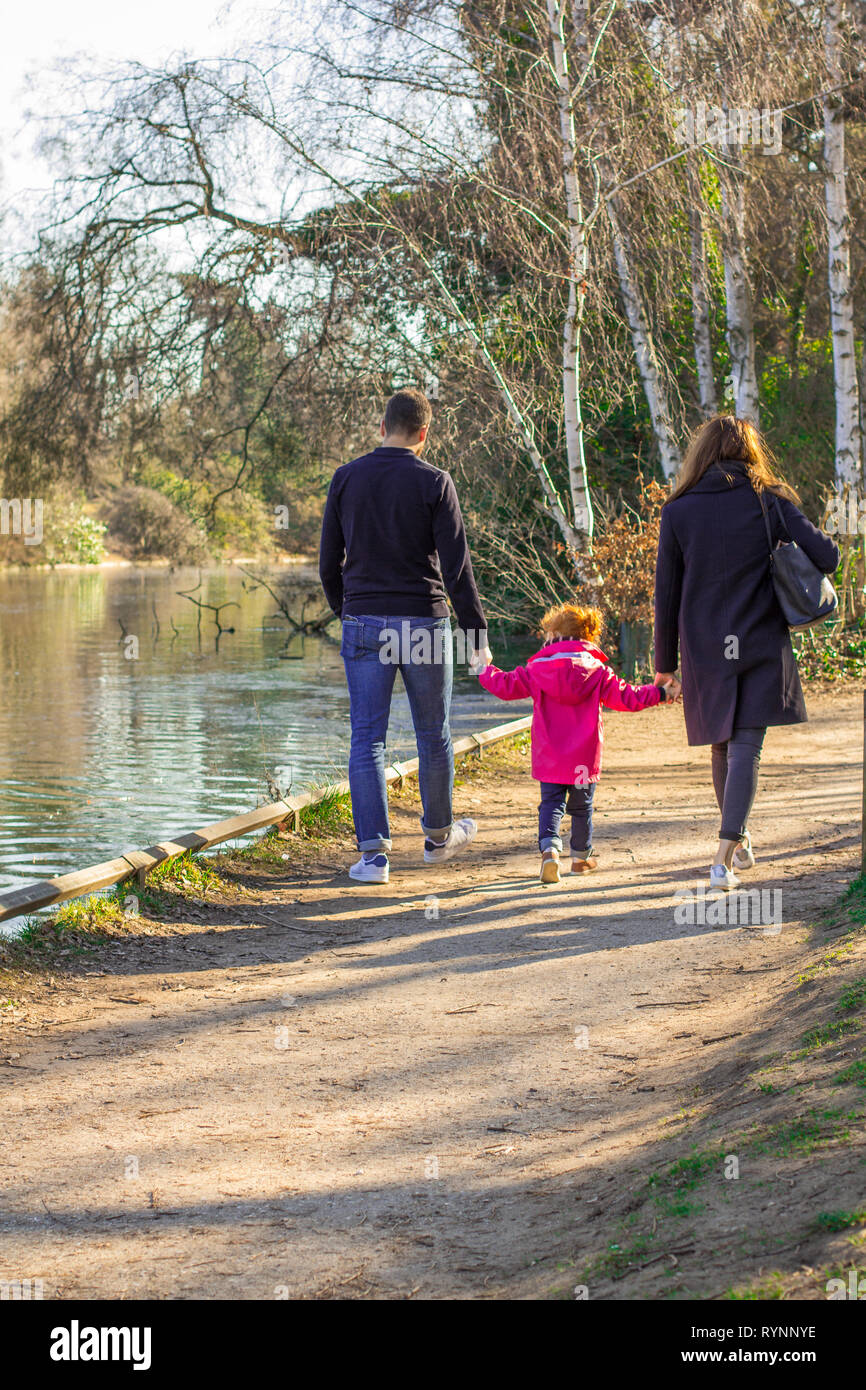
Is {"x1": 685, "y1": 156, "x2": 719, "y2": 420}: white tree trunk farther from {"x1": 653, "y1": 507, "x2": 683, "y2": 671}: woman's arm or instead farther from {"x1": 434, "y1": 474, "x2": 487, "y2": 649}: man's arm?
{"x1": 653, "y1": 507, "x2": 683, "y2": 671}: woman's arm

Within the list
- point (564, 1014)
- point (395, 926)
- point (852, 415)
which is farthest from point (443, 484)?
point (852, 415)

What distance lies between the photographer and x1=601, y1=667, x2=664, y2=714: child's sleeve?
646 centimetres

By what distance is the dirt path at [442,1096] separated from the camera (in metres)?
2.91

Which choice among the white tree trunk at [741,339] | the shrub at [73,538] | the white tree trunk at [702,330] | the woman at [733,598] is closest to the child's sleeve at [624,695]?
the woman at [733,598]

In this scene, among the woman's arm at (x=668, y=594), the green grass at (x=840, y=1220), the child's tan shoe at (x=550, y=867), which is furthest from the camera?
the child's tan shoe at (x=550, y=867)

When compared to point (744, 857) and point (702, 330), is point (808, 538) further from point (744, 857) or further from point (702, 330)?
point (702, 330)

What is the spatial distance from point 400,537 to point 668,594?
131cm

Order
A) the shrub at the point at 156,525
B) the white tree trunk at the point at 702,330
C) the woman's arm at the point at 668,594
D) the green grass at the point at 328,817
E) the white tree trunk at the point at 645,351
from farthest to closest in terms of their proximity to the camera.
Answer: the shrub at the point at 156,525
the white tree trunk at the point at 702,330
the white tree trunk at the point at 645,351
the green grass at the point at 328,817
the woman's arm at the point at 668,594

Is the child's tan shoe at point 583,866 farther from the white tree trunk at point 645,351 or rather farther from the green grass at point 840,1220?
the white tree trunk at point 645,351

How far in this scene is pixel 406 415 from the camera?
254 inches

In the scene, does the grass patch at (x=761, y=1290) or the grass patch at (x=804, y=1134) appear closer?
the grass patch at (x=761, y=1290)

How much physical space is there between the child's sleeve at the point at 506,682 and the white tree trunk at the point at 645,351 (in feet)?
28.7

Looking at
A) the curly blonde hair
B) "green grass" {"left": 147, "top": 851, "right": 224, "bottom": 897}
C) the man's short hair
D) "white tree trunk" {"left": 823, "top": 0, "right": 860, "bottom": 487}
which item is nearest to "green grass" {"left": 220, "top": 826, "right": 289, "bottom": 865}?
"green grass" {"left": 147, "top": 851, "right": 224, "bottom": 897}

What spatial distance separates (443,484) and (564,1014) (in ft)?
8.95
